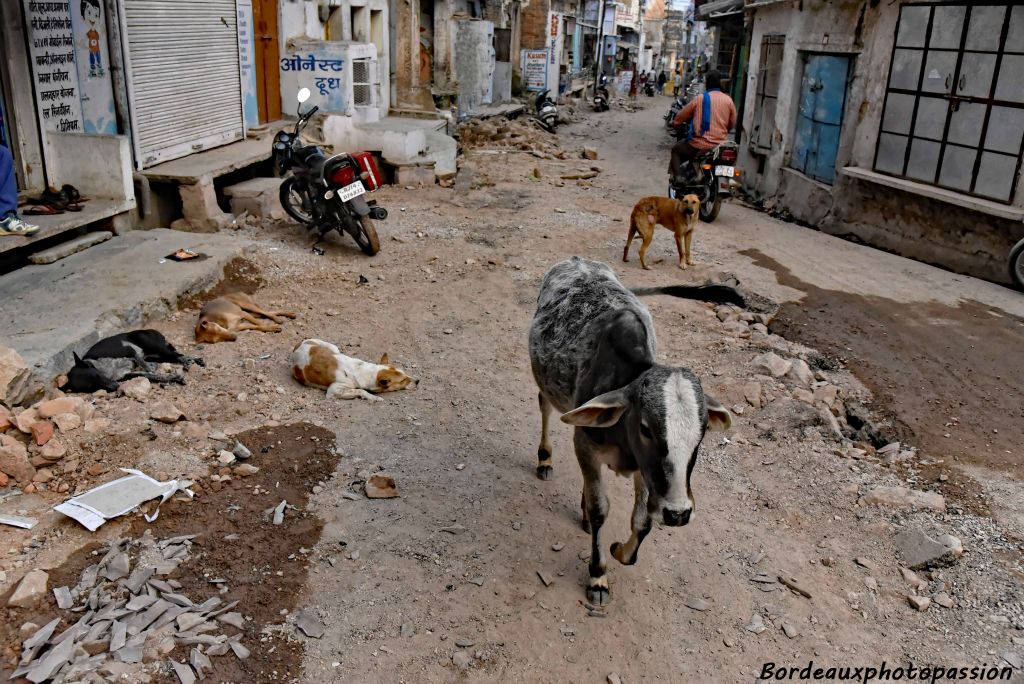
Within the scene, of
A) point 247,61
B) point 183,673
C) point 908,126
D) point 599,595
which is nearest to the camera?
point 183,673

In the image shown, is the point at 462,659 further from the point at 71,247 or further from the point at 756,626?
the point at 71,247

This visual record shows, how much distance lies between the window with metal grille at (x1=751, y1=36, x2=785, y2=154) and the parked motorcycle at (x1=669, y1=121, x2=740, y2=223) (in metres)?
2.94

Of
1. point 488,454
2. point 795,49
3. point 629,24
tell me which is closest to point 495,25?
point 795,49

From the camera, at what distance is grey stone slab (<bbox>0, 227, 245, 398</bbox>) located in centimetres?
536

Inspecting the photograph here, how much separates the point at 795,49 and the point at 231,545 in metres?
11.7

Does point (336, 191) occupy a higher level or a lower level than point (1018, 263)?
higher

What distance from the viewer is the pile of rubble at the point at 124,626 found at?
3121 millimetres

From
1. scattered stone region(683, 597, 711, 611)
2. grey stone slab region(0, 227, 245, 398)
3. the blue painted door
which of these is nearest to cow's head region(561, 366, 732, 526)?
scattered stone region(683, 597, 711, 611)

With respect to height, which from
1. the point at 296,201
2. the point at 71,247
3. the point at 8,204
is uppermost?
the point at 8,204

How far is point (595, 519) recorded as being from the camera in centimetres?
375

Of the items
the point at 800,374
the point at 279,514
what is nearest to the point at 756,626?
the point at 279,514

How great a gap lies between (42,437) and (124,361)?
105 centimetres

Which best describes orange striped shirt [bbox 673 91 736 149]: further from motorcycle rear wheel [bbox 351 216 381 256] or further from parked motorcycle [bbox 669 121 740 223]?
motorcycle rear wheel [bbox 351 216 381 256]

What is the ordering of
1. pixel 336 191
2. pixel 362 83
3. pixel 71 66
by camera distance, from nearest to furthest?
pixel 71 66 → pixel 336 191 → pixel 362 83
